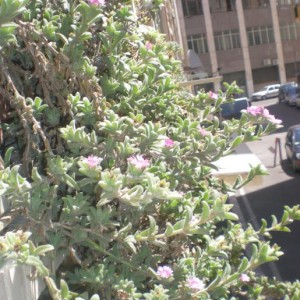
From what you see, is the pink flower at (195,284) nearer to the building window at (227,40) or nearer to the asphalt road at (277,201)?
the asphalt road at (277,201)

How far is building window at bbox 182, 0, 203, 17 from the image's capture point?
167 ft

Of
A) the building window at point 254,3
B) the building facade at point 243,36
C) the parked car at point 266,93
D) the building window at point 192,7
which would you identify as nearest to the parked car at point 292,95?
the parked car at point 266,93

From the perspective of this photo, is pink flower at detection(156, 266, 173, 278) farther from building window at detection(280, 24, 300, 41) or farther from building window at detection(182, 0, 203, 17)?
building window at detection(280, 24, 300, 41)

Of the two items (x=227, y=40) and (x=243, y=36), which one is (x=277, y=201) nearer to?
(x=227, y=40)

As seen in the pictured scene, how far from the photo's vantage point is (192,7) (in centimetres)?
5144

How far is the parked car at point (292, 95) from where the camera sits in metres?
44.6

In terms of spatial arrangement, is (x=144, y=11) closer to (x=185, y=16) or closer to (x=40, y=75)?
(x=40, y=75)

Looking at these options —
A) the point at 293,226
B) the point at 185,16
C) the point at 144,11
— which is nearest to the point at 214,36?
the point at 185,16

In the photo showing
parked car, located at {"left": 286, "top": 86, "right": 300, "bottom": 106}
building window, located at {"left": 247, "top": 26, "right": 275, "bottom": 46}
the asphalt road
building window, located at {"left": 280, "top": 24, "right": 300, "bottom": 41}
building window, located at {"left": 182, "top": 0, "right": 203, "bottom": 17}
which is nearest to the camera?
the asphalt road

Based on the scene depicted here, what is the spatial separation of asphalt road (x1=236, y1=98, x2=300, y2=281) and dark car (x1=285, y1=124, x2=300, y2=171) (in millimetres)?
330

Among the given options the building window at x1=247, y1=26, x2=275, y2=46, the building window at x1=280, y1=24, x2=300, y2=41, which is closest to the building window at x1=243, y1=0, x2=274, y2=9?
the building window at x1=247, y1=26, x2=275, y2=46

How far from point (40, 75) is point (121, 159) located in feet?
1.61

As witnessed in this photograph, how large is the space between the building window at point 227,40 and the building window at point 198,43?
122cm

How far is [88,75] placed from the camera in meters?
2.33
